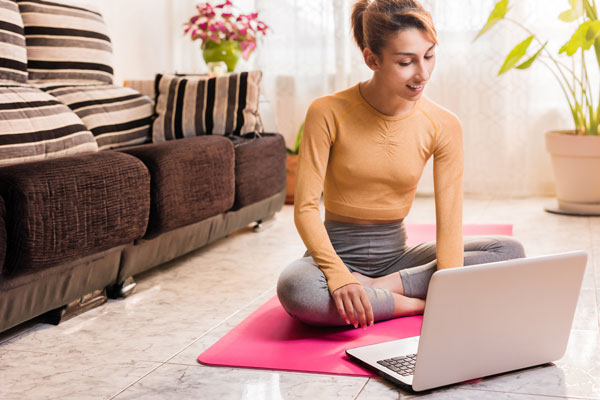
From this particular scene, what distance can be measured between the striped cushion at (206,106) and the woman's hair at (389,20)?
124 cm

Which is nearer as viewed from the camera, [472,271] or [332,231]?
[472,271]

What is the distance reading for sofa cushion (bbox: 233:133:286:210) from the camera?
265 centimetres

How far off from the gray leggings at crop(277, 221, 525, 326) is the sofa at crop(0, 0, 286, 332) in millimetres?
498

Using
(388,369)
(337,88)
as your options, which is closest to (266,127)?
(337,88)

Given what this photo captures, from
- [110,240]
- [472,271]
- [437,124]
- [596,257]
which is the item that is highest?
[437,124]

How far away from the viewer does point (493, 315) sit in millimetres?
1324

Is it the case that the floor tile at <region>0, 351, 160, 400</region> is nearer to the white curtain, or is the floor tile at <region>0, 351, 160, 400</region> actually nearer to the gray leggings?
the gray leggings

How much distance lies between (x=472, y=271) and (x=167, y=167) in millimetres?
1094

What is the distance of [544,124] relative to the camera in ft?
12.2

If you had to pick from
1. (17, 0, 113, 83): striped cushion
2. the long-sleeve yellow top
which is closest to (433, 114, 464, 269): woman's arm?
the long-sleeve yellow top

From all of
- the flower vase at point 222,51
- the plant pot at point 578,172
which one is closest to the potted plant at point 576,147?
the plant pot at point 578,172

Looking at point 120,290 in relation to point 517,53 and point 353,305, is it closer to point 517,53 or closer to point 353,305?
point 353,305

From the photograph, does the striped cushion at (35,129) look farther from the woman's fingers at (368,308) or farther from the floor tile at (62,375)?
the woman's fingers at (368,308)

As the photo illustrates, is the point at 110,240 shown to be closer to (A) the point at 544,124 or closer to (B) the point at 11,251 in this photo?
(B) the point at 11,251
